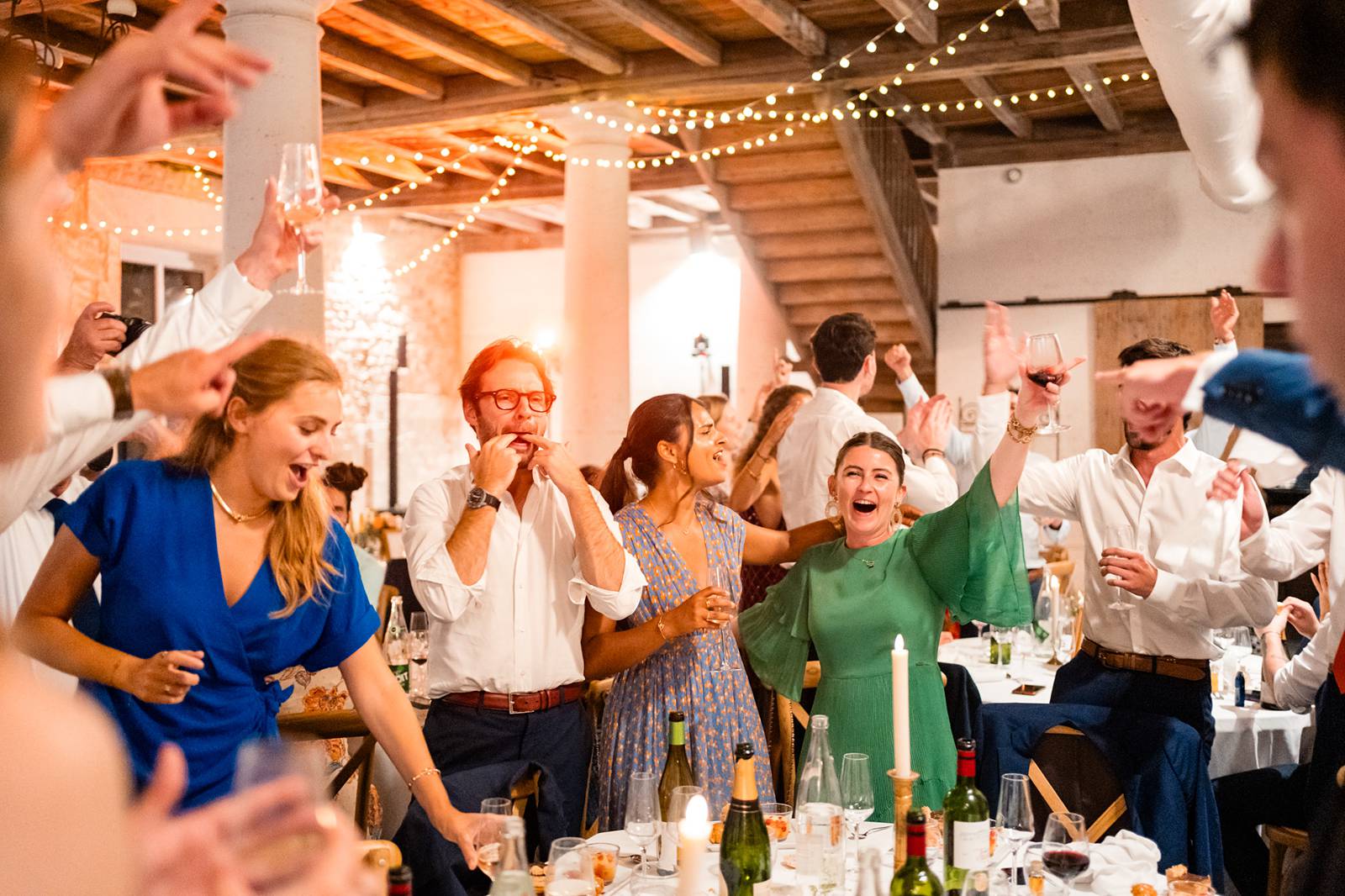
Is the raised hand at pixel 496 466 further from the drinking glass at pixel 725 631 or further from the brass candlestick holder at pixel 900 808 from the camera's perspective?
the brass candlestick holder at pixel 900 808

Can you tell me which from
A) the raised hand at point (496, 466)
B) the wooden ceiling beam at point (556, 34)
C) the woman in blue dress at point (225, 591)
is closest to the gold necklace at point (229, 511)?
the woman in blue dress at point (225, 591)

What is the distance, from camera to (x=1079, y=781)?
3.21 m

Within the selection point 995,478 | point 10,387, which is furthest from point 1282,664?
point 10,387

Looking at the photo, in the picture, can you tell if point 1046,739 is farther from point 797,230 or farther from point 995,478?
point 797,230

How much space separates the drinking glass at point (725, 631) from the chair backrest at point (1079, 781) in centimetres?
81

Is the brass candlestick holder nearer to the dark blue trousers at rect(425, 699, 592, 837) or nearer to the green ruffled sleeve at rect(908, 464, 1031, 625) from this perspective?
the dark blue trousers at rect(425, 699, 592, 837)

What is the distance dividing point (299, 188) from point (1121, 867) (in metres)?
2.03

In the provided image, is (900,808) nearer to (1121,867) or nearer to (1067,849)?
(1067,849)

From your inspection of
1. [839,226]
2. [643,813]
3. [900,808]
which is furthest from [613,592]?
[839,226]

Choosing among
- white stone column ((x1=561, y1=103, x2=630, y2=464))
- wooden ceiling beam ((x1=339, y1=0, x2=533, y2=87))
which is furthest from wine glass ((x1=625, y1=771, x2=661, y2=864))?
white stone column ((x1=561, y1=103, x2=630, y2=464))

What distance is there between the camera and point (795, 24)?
21.6 feet

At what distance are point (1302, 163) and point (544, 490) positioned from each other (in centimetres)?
237

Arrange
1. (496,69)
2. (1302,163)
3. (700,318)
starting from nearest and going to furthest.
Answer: (1302,163), (496,69), (700,318)

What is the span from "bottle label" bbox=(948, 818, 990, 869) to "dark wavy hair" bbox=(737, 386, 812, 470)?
10.5 feet
